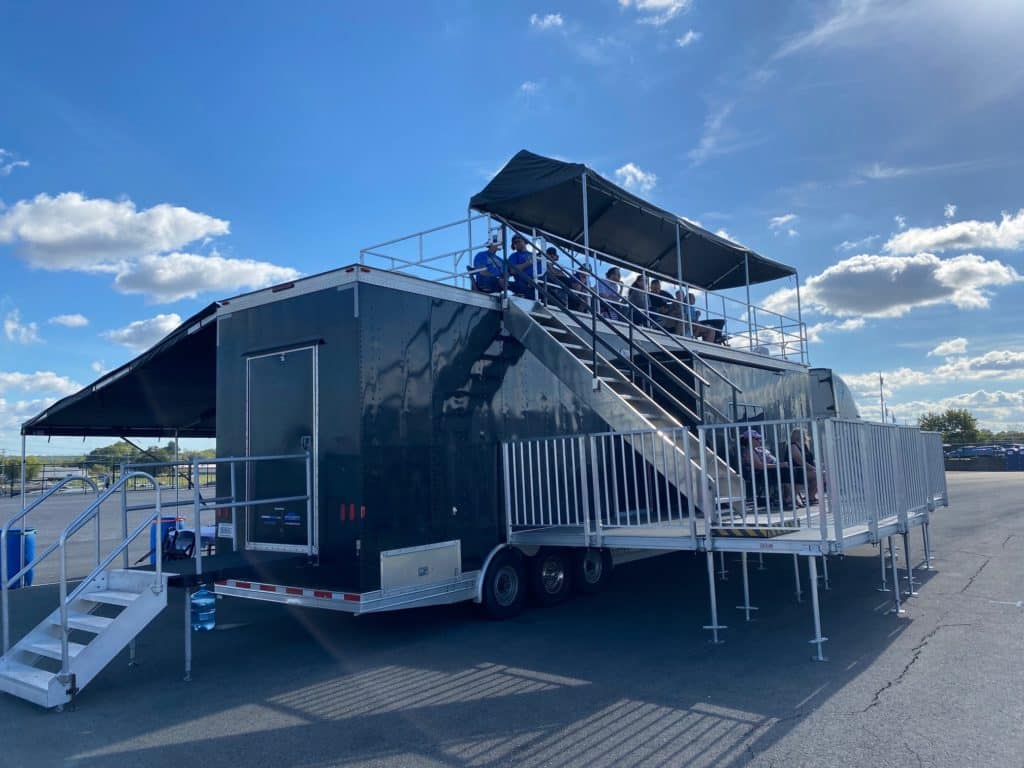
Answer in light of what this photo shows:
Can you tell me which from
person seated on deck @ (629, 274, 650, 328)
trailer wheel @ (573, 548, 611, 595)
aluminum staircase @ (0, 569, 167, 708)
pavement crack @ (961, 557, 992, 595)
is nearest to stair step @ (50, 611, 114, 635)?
aluminum staircase @ (0, 569, 167, 708)

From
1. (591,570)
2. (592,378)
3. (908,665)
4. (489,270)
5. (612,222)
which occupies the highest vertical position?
(612,222)

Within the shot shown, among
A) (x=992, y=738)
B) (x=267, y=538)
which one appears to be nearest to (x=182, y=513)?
(x=267, y=538)

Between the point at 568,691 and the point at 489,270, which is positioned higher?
the point at 489,270

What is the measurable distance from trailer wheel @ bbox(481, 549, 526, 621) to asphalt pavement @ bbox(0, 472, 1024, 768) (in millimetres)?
184

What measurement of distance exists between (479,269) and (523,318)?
46.8 inches

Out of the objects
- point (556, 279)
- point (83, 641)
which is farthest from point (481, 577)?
point (556, 279)

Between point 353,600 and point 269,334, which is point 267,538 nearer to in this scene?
point 353,600

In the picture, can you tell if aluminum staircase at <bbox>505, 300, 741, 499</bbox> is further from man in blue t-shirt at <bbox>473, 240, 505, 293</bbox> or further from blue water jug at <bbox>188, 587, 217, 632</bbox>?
blue water jug at <bbox>188, 587, 217, 632</bbox>

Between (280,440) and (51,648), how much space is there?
105 inches

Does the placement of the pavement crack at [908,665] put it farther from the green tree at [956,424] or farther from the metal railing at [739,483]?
the green tree at [956,424]

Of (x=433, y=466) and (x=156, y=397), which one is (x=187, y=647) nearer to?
(x=433, y=466)

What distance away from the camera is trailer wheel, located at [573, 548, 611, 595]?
9742mm

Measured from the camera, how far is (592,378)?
8484 mm

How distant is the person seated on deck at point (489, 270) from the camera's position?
9.65 m
